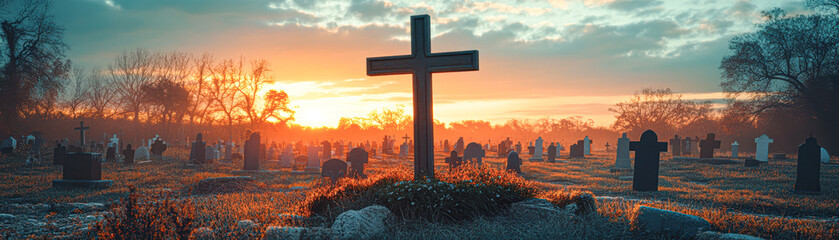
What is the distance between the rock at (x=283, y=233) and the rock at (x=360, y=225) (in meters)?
0.39

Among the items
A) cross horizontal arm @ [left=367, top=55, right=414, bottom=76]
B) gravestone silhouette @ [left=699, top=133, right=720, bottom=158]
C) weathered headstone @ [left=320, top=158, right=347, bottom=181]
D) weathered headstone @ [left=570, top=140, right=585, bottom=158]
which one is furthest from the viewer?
weathered headstone @ [left=570, top=140, right=585, bottom=158]

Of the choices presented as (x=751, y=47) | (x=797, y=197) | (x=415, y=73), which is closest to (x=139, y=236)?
(x=415, y=73)

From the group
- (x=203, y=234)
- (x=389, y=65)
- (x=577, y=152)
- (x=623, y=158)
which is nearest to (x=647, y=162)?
(x=389, y=65)

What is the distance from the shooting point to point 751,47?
1245 inches

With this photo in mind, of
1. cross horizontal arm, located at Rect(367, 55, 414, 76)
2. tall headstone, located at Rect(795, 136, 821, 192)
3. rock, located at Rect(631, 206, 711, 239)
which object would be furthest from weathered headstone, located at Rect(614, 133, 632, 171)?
rock, located at Rect(631, 206, 711, 239)

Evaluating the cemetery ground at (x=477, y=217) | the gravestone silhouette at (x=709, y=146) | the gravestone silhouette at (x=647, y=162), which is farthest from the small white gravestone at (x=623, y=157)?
the gravestone silhouette at (x=647, y=162)

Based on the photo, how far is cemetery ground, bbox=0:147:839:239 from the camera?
5.67 metres

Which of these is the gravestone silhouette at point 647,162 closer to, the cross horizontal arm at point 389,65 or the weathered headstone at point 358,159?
the cross horizontal arm at point 389,65

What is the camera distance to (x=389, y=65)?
852cm

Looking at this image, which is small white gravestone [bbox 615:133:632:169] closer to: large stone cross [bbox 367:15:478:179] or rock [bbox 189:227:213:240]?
large stone cross [bbox 367:15:478:179]

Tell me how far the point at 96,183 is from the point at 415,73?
9631 mm

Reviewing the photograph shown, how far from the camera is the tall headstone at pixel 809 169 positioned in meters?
12.0

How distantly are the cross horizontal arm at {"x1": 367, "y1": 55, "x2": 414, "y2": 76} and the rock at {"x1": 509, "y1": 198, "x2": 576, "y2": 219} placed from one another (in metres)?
3.00

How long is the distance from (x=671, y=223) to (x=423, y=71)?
4.38m
